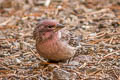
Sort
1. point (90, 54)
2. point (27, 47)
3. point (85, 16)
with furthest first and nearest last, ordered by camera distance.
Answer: point (85, 16) < point (27, 47) < point (90, 54)

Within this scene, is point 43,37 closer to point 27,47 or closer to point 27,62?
point 27,62

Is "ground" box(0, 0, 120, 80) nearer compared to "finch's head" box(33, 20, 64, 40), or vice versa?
"ground" box(0, 0, 120, 80)

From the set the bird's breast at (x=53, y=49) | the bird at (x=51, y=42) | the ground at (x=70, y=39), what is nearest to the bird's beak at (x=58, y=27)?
the bird at (x=51, y=42)

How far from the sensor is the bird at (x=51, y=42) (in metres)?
5.32

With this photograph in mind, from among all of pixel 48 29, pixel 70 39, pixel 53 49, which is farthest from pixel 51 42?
pixel 70 39

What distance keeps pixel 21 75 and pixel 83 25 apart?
2.91 m

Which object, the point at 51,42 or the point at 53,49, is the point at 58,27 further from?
the point at 53,49

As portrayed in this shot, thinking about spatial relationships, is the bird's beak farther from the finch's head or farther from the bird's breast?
the bird's breast

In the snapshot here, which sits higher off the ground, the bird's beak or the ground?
the bird's beak

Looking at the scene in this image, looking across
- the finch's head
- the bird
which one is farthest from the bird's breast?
the finch's head

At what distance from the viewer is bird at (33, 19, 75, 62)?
5316 millimetres

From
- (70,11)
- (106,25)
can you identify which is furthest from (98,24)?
(70,11)

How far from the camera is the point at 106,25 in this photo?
757cm

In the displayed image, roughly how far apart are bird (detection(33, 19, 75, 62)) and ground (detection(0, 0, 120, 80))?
0.60 ft
